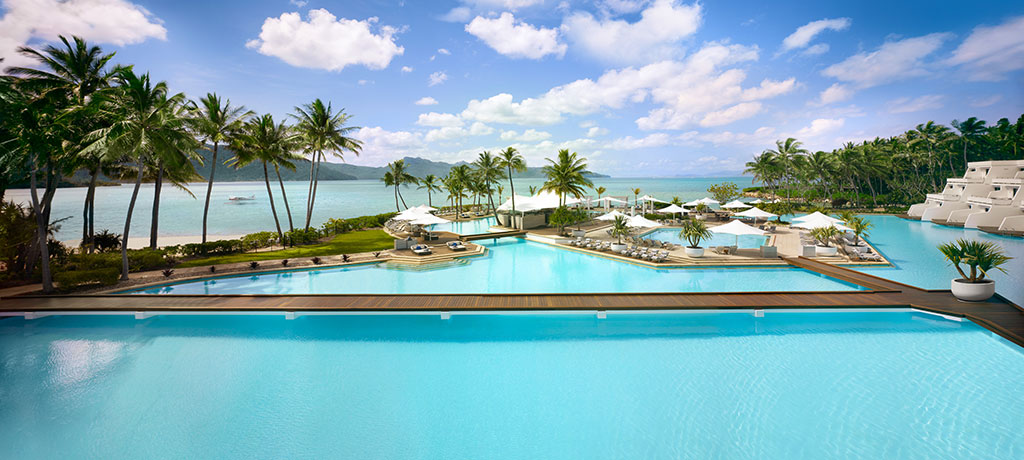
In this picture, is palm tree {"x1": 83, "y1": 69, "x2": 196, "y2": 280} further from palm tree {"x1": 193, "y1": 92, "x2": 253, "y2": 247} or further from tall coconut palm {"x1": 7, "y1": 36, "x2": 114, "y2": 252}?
palm tree {"x1": 193, "y1": 92, "x2": 253, "y2": 247}

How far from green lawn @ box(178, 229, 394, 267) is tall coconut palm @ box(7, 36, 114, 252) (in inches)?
237

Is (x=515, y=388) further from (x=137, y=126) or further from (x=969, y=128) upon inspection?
(x=969, y=128)

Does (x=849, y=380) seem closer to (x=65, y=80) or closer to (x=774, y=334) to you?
(x=774, y=334)

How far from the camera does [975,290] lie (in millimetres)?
11422

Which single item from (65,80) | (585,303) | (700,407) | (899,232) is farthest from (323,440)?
(899,232)

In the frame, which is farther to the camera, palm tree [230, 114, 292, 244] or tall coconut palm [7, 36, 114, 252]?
palm tree [230, 114, 292, 244]

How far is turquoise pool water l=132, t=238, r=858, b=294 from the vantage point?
576 inches

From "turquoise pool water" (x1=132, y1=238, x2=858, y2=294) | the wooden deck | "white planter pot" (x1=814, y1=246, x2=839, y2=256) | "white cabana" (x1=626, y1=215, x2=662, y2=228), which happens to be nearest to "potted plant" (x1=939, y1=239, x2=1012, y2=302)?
the wooden deck

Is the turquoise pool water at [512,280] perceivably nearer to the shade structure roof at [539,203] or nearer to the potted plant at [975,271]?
the potted plant at [975,271]

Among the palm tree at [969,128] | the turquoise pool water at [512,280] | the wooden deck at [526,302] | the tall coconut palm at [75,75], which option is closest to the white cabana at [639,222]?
the turquoise pool water at [512,280]

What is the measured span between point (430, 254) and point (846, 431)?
17465mm

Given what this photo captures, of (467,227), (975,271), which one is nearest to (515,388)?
(975,271)

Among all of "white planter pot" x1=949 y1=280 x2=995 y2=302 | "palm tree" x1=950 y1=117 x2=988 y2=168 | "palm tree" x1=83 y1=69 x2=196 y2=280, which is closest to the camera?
"white planter pot" x1=949 y1=280 x2=995 y2=302

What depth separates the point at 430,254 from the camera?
68.9 ft
